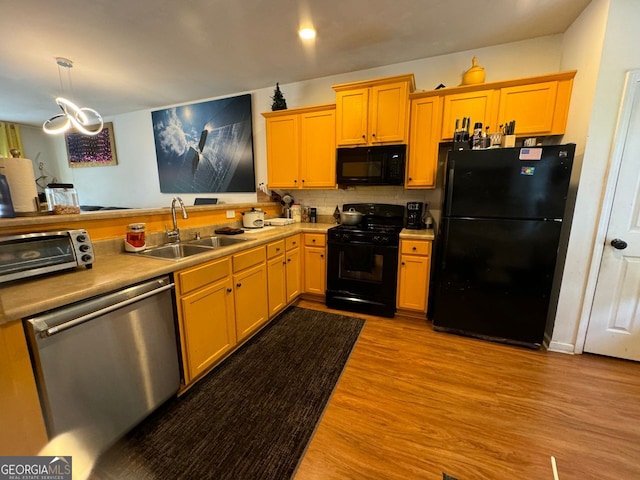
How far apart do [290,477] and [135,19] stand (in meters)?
3.43

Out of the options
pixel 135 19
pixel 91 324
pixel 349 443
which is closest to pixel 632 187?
pixel 349 443

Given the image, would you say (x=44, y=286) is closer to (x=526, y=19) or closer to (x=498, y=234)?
(x=498, y=234)

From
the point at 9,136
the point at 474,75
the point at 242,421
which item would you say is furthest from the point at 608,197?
the point at 9,136

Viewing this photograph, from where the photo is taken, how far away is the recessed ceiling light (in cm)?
234

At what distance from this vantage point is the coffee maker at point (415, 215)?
2844mm

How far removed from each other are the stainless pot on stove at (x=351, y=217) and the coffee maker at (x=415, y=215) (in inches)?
21.7

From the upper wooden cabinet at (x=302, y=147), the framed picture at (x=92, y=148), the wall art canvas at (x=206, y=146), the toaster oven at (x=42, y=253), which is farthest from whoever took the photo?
the framed picture at (x=92, y=148)

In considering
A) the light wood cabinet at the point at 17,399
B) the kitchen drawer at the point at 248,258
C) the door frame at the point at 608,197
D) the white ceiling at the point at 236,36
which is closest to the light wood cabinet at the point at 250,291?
the kitchen drawer at the point at 248,258

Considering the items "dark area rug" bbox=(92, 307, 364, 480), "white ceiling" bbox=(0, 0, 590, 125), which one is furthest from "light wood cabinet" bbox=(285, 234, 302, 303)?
"white ceiling" bbox=(0, 0, 590, 125)

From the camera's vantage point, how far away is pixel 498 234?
2172 millimetres

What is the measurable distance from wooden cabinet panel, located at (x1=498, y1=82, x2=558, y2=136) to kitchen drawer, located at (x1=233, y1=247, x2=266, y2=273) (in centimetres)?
250

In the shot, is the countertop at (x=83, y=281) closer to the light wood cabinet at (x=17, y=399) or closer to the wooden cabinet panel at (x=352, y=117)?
the light wood cabinet at (x=17, y=399)

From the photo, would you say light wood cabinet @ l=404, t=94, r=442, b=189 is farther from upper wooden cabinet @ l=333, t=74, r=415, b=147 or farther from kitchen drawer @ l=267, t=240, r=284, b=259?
kitchen drawer @ l=267, t=240, r=284, b=259

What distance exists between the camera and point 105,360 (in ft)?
4.09
